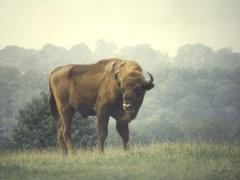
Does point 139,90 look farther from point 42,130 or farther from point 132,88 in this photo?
Result: point 42,130

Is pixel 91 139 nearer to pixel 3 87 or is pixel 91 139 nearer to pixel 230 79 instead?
pixel 230 79

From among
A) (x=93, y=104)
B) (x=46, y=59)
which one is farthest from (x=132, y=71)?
(x=46, y=59)

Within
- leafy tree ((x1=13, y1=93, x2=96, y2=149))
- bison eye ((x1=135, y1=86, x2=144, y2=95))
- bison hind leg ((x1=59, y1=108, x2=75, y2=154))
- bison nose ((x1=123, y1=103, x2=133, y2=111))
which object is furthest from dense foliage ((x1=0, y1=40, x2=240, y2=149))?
bison nose ((x1=123, y1=103, x2=133, y2=111))

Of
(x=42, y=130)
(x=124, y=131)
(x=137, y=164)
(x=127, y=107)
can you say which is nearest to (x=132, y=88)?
(x=127, y=107)

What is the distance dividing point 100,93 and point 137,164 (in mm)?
2383

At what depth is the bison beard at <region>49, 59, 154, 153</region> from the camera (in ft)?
34.6

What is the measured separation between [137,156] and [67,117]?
8.00 feet

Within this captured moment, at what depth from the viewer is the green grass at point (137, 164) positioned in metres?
8.51

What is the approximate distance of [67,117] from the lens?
11656mm

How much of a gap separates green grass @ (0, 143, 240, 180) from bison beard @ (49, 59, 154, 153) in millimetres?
786

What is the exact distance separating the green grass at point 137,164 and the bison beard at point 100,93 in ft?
2.58

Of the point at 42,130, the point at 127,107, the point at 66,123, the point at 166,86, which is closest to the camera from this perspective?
the point at 127,107

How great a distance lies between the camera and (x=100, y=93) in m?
11.2

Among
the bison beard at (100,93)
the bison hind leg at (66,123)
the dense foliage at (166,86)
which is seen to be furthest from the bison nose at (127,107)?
the dense foliage at (166,86)
